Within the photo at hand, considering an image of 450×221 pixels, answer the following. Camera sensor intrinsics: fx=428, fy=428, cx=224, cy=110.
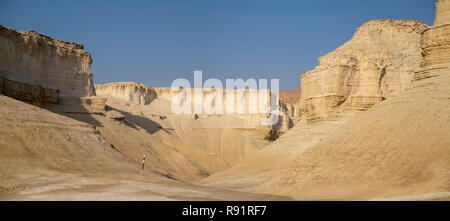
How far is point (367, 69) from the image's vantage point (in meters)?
32.2

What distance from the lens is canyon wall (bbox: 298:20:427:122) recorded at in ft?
104

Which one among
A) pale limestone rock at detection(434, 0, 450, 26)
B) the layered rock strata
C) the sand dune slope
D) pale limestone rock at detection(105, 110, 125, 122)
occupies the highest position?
pale limestone rock at detection(434, 0, 450, 26)

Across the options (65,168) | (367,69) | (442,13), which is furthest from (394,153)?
(367,69)

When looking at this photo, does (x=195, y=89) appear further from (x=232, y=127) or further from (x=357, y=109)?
(x=357, y=109)

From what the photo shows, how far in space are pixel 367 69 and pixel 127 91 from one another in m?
54.0

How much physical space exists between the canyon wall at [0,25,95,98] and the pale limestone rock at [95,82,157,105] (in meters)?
30.0

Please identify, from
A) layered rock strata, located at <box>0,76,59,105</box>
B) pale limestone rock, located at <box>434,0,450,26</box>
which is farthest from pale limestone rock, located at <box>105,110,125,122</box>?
pale limestone rock, located at <box>434,0,450,26</box>

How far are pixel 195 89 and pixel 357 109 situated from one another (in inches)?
2008

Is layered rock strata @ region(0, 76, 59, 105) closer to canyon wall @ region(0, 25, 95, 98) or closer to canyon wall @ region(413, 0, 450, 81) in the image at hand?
canyon wall @ region(0, 25, 95, 98)

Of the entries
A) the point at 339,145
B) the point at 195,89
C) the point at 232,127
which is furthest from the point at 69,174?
the point at 195,89

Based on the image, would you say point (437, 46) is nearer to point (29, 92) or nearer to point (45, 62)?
point (29, 92)

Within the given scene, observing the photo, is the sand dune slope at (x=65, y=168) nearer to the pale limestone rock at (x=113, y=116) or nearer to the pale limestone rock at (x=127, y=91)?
the pale limestone rock at (x=113, y=116)

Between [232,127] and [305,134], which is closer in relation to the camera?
[305,134]
